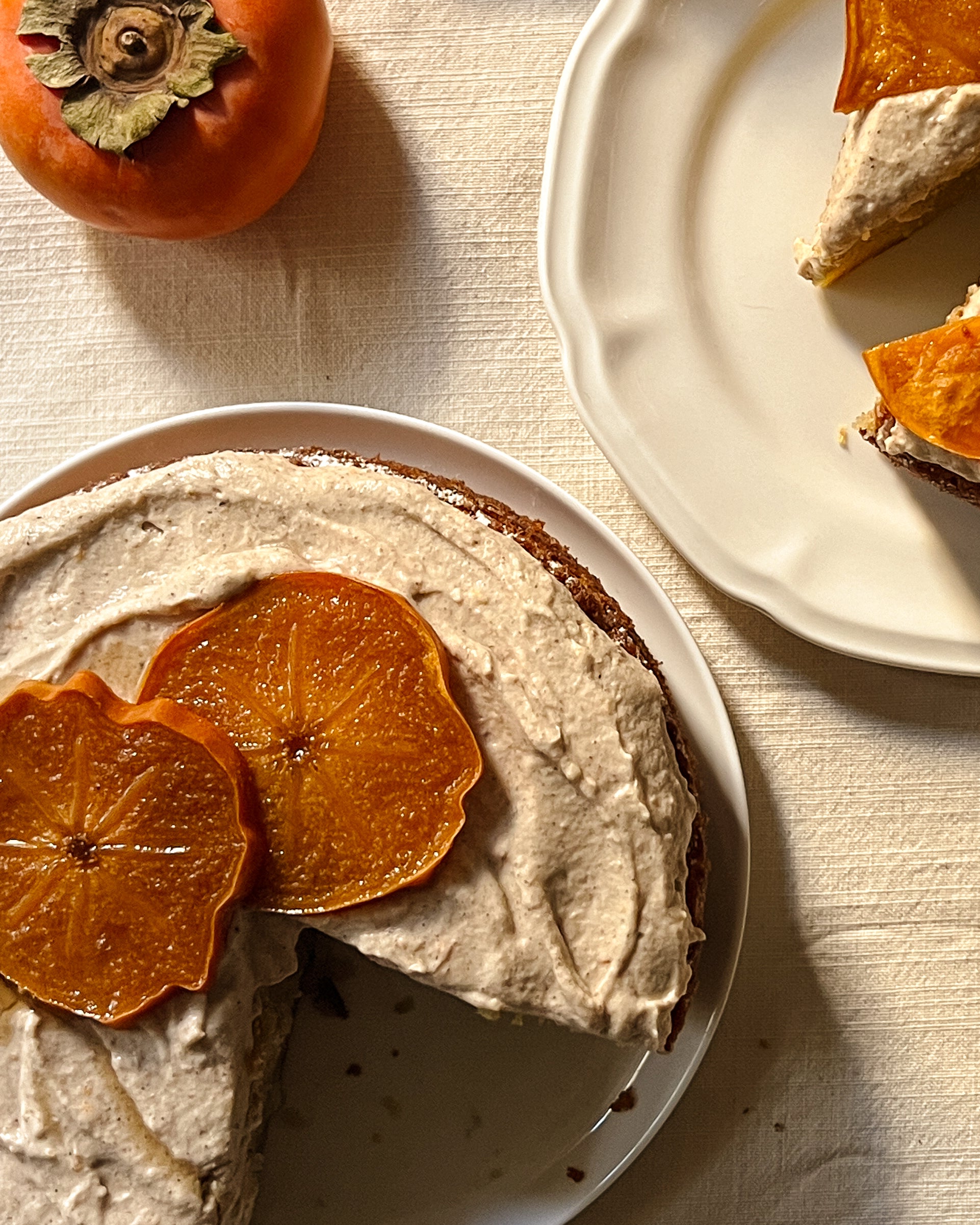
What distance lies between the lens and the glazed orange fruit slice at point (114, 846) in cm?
165

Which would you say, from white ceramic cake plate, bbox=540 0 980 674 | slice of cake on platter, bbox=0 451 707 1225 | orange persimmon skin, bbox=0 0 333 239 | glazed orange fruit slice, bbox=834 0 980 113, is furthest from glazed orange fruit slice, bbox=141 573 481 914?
glazed orange fruit slice, bbox=834 0 980 113

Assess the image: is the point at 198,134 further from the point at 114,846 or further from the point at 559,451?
the point at 114,846

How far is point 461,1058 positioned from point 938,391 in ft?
4.90

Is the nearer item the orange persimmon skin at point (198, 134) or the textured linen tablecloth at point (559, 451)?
the orange persimmon skin at point (198, 134)

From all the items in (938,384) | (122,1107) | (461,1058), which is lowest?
(461,1058)

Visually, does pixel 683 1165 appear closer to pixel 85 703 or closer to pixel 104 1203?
pixel 104 1203

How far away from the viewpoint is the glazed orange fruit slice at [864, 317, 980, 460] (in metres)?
1.85

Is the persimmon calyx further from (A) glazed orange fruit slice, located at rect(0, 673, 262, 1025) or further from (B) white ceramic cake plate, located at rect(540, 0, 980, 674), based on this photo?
(A) glazed orange fruit slice, located at rect(0, 673, 262, 1025)

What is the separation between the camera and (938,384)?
1.88m

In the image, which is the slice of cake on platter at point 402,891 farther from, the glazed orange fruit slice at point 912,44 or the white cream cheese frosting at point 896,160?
the glazed orange fruit slice at point 912,44

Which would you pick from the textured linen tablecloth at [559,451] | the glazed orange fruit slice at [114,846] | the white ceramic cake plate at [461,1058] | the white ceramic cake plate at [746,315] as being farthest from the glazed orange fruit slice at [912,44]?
the glazed orange fruit slice at [114,846]

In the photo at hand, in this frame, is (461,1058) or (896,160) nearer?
(896,160)

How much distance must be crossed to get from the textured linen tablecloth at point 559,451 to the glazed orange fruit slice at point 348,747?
2.35 ft

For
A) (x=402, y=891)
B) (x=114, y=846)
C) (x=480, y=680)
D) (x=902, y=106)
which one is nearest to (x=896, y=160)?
(x=902, y=106)
